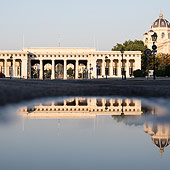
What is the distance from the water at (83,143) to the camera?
146 inches

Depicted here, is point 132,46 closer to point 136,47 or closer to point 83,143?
point 136,47

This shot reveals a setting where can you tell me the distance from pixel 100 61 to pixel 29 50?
29.1 meters

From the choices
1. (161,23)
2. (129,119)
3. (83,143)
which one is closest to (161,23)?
(161,23)

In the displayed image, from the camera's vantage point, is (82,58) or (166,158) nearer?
(166,158)

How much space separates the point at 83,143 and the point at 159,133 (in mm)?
1359

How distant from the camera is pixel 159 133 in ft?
17.3

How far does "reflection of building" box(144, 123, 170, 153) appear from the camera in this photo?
460 cm

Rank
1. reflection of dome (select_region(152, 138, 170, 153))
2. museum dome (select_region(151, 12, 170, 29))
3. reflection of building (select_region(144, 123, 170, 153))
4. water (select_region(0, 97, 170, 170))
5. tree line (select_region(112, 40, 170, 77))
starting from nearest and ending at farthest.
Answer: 1. water (select_region(0, 97, 170, 170))
2. reflection of dome (select_region(152, 138, 170, 153))
3. reflection of building (select_region(144, 123, 170, 153))
4. tree line (select_region(112, 40, 170, 77))
5. museum dome (select_region(151, 12, 170, 29))

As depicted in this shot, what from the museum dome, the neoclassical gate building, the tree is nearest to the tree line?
the tree

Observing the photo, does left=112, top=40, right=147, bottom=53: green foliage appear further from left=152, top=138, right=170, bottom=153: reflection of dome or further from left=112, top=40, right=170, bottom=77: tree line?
left=152, top=138, right=170, bottom=153: reflection of dome

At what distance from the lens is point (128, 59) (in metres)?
131

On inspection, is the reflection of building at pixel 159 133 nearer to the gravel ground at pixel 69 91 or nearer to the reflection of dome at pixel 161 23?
the gravel ground at pixel 69 91
